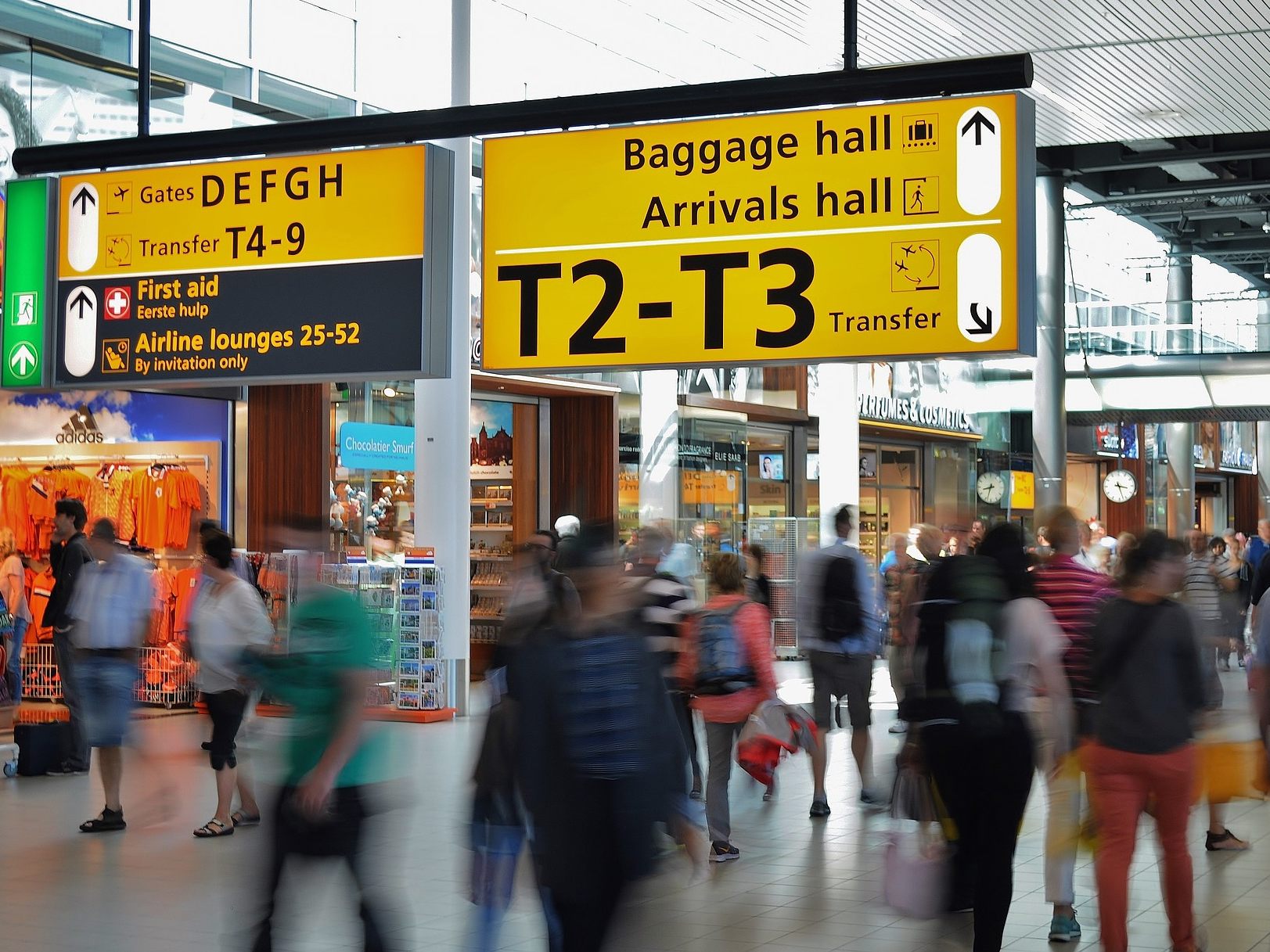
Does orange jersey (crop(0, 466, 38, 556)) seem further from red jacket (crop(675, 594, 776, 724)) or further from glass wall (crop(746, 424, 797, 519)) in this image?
glass wall (crop(746, 424, 797, 519))

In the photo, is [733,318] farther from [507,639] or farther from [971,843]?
[971,843]

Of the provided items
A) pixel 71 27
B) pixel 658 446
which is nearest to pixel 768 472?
pixel 658 446

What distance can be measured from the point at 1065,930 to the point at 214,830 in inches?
200

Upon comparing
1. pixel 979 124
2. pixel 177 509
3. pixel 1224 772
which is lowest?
pixel 1224 772

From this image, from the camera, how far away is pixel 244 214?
8.09 meters

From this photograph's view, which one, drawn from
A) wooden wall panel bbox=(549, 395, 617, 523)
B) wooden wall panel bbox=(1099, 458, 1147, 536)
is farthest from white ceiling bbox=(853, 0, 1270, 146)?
wooden wall panel bbox=(1099, 458, 1147, 536)

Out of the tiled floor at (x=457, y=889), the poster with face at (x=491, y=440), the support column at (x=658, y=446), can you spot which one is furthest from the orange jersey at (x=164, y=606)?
the support column at (x=658, y=446)

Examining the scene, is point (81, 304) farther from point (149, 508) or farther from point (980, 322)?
point (149, 508)

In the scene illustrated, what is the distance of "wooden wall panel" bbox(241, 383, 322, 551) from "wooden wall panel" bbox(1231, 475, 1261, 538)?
39.1 metres

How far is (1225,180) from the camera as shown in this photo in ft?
97.3

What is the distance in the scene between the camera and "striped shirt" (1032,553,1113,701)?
749cm

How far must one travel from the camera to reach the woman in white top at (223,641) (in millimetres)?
9125

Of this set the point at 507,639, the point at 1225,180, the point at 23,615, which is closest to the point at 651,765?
the point at 507,639

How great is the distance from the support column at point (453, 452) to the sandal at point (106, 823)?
559 cm
